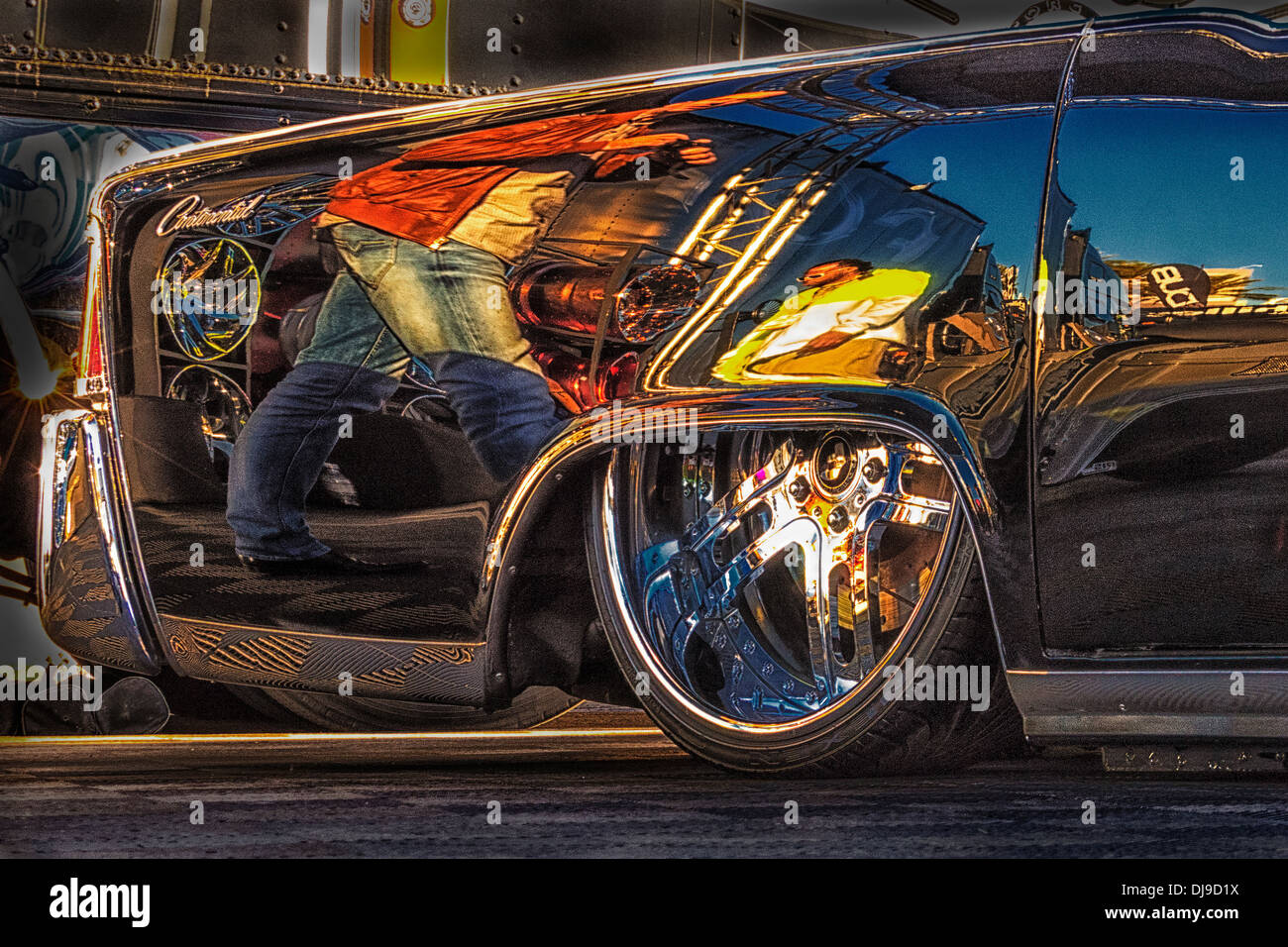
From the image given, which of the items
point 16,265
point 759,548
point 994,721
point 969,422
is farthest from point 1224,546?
point 16,265

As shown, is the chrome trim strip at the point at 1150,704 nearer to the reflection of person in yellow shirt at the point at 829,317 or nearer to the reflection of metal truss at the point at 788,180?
the reflection of person in yellow shirt at the point at 829,317

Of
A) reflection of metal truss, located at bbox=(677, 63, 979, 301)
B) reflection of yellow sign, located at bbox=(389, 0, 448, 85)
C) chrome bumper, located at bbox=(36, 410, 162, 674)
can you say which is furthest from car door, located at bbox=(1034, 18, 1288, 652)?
reflection of yellow sign, located at bbox=(389, 0, 448, 85)

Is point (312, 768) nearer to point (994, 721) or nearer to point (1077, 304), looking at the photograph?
point (994, 721)

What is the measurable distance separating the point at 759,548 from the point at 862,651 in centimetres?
27

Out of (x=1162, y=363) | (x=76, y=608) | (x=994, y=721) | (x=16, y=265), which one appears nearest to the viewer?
(x=1162, y=363)

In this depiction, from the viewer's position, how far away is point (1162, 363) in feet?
7.45

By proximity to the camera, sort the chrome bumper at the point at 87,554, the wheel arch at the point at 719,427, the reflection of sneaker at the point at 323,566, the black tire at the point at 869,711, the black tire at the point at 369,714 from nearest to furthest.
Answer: the wheel arch at the point at 719,427 → the black tire at the point at 869,711 → the reflection of sneaker at the point at 323,566 → the chrome bumper at the point at 87,554 → the black tire at the point at 369,714

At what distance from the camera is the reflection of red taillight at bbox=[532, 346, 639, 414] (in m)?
2.63

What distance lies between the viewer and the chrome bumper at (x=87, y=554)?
10.3 ft

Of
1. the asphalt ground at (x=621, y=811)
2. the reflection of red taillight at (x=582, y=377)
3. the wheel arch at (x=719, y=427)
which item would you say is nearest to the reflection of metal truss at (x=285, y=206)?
the reflection of red taillight at (x=582, y=377)

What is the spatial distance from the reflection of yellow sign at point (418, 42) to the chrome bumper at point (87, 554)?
123 cm

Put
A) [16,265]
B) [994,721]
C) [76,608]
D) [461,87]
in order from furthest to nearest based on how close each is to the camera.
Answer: [461,87] → [16,265] → [76,608] → [994,721]

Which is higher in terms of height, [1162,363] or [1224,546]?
[1162,363]

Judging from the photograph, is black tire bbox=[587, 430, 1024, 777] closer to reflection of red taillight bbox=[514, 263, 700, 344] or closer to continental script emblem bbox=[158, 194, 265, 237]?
reflection of red taillight bbox=[514, 263, 700, 344]
